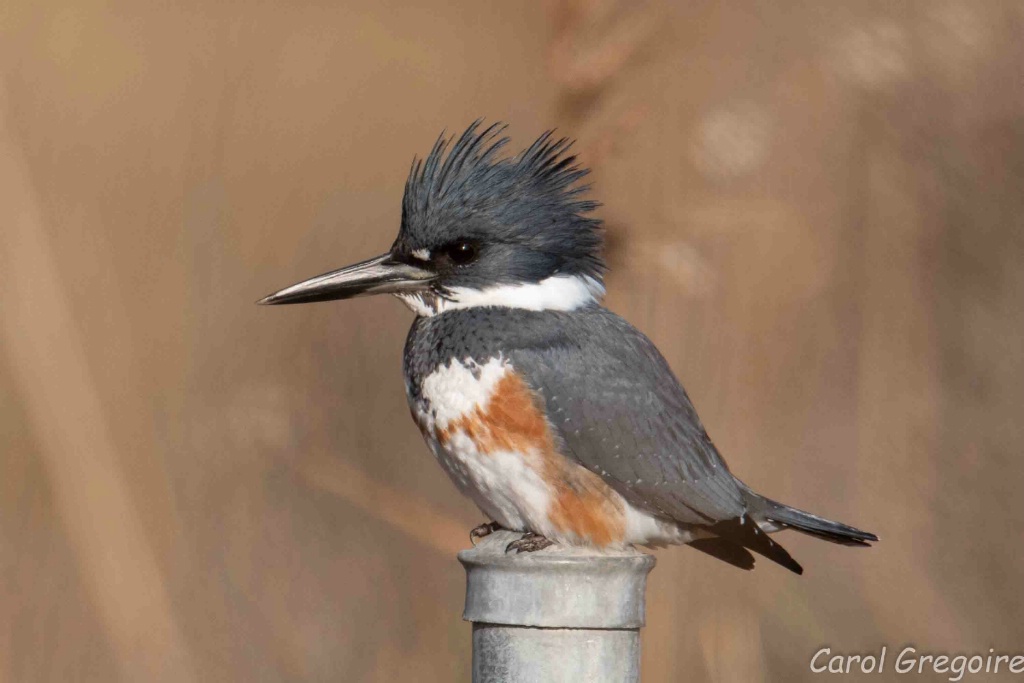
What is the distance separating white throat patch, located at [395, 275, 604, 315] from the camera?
7.77 feet

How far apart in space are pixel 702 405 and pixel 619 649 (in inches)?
51.8

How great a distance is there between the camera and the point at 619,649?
64.3 inches

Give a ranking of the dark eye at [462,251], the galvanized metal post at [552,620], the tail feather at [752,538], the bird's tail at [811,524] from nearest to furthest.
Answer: the galvanized metal post at [552,620], the tail feather at [752,538], the bird's tail at [811,524], the dark eye at [462,251]

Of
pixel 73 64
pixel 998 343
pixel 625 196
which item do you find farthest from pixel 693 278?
pixel 73 64

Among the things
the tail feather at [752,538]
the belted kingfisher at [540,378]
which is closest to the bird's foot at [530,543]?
the belted kingfisher at [540,378]

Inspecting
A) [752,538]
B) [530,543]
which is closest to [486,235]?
[530,543]

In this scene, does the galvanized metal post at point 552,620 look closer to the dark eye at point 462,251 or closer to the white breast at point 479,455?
the white breast at point 479,455

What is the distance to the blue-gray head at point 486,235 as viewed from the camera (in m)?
2.33

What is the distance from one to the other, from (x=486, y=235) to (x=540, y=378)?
31cm

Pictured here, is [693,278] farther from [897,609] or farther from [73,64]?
[73,64]

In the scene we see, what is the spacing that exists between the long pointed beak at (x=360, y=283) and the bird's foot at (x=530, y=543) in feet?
1.60

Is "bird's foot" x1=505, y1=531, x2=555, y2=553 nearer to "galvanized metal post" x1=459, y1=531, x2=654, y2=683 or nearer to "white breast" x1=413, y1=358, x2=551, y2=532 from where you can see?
"white breast" x1=413, y1=358, x2=551, y2=532

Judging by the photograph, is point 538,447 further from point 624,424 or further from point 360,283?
point 360,283

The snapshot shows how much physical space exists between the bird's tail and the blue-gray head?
501mm
